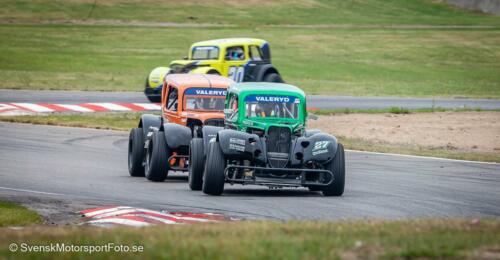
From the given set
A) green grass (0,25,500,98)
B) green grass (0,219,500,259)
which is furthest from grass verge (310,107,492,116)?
green grass (0,219,500,259)

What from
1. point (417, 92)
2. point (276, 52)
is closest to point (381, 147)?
point (417, 92)

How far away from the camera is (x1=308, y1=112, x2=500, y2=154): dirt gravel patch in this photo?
24.0 metres

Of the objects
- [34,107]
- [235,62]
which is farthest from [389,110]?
[34,107]

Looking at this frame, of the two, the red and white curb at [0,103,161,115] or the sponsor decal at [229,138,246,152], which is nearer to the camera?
the sponsor decal at [229,138,246,152]

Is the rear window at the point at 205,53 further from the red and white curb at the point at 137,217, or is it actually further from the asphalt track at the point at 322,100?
the red and white curb at the point at 137,217

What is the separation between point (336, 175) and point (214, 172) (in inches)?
73.5

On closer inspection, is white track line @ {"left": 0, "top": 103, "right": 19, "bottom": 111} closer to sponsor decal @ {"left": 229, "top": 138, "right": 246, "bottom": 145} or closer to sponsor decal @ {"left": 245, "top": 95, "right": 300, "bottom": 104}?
sponsor decal @ {"left": 245, "top": 95, "right": 300, "bottom": 104}

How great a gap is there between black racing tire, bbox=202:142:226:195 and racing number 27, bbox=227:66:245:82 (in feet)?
54.7

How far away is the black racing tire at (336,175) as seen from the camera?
1531 cm

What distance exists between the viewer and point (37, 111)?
28.8 meters

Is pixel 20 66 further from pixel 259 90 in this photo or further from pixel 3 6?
pixel 259 90

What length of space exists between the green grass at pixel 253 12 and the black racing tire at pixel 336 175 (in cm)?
4590

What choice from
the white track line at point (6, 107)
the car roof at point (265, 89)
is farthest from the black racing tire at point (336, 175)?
the white track line at point (6, 107)

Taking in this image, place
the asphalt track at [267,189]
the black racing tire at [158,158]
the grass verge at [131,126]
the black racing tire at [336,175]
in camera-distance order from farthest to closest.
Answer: the grass verge at [131,126], the black racing tire at [158,158], the black racing tire at [336,175], the asphalt track at [267,189]
